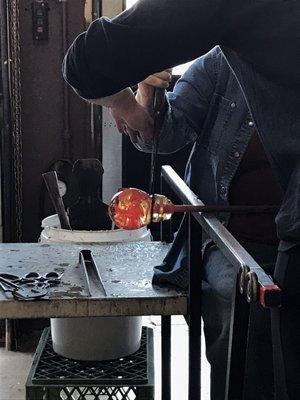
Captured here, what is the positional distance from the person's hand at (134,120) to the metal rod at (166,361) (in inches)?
20.3

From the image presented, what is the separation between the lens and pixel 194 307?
118 centimetres

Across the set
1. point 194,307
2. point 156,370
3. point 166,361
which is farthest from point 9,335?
point 194,307

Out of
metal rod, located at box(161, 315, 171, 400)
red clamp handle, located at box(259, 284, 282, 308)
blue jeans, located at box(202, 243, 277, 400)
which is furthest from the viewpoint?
metal rod, located at box(161, 315, 171, 400)

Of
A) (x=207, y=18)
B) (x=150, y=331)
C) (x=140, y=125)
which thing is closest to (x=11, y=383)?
(x=150, y=331)

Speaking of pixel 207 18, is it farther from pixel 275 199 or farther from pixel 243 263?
pixel 275 199

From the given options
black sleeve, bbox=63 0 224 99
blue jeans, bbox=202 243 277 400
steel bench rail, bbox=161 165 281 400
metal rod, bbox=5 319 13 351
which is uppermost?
black sleeve, bbox=63 0 224 99

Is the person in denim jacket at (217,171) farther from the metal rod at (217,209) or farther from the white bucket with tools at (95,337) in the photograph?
the white bucket with tools at (95,337)

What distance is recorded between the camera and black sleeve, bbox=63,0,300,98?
2.60 feet

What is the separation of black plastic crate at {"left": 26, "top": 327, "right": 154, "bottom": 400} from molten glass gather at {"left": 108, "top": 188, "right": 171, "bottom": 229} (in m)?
0.47

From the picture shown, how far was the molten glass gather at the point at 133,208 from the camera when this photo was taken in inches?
42.8

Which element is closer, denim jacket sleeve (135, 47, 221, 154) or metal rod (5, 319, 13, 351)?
denim jacket sleeve (135, 47, 221, 154)

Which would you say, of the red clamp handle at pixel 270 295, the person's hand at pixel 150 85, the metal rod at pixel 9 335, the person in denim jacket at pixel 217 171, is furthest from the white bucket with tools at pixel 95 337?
the metal rod at pixel 9 335

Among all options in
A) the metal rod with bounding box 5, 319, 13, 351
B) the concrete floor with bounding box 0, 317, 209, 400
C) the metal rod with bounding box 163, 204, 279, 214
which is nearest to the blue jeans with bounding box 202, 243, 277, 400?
the metal rod with bounding box 163, 204, 279, 214

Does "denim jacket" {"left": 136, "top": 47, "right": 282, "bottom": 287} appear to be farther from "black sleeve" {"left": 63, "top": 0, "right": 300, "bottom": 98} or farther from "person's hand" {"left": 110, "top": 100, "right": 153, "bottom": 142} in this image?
"black sleeve" {"left": 63, "top": 0, "right": 300, "bottom": 98}
